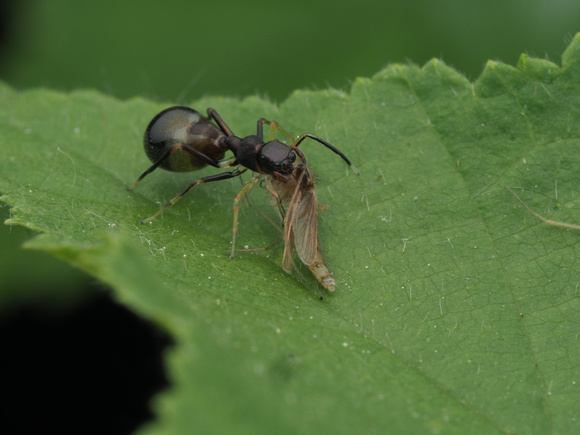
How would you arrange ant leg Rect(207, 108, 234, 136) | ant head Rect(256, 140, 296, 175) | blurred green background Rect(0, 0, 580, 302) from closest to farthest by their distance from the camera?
ant head Rect(256, 140, 296, 175) < ant leg Rect(207, 108, 234, 136) < blurred green background Rect(0, 0, 580, 302)

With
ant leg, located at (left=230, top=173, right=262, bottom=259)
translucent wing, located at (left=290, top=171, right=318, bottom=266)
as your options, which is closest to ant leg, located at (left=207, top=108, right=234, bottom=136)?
ant leg, located at (left=230, top=173, right=262, bottom=259)

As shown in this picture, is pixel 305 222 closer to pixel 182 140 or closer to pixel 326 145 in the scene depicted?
pixel 326 145

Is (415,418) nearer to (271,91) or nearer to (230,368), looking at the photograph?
(230,368)

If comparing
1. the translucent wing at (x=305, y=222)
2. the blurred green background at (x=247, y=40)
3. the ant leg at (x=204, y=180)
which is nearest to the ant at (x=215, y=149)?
the ant leg at (x=204, y=180)

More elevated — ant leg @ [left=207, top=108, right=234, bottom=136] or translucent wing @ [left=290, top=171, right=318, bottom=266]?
translucent wing @ [left=290, top=171, right=318, bottom=266]

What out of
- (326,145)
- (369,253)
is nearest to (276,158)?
(326,145)

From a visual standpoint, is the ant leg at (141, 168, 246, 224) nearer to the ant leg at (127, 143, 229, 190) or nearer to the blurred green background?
the ant leg at (127, 143, 229, 190)

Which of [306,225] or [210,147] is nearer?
[306,225]
